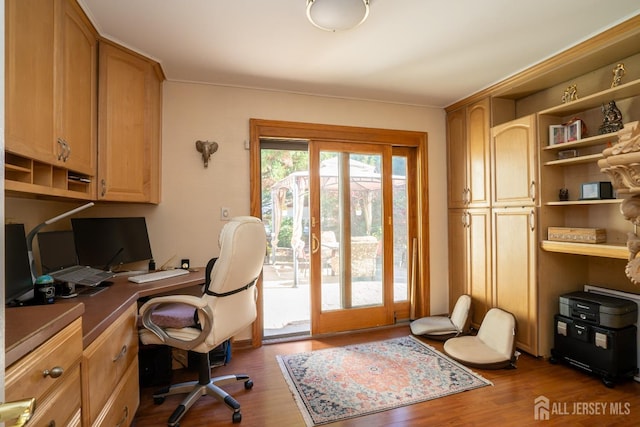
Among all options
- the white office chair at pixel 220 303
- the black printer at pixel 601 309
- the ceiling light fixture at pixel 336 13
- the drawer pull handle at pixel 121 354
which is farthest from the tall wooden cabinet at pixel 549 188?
the drawer pull handle at pixel 121 354

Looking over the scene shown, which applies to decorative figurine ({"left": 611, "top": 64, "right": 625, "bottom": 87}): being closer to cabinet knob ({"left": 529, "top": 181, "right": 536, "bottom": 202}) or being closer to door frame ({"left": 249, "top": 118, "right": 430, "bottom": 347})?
cabinet knob ({"left": 529, "top": 181, "right": 536, "bottom": 202})

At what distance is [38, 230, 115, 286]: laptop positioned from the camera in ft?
5.38

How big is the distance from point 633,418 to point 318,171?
2.87m

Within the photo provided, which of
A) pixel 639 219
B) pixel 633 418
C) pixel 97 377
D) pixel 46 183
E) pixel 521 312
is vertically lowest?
pixel 633 418

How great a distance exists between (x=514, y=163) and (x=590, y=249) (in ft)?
3.06

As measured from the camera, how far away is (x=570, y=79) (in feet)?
8.58

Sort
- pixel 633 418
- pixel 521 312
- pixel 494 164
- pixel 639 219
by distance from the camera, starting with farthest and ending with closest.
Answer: pixel 494 164
pixel 521 312
pixel 633 418
pixel 639 219

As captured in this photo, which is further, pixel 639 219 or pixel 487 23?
pixel 487 23

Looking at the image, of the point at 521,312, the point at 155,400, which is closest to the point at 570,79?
the point at 521,312

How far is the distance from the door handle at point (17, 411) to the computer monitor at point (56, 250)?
5.67 feet

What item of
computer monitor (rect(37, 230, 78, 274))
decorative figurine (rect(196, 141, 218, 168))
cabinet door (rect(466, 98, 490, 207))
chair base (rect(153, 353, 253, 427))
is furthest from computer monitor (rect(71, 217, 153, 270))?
cabinet door (rect(466, 98, 490, 207))

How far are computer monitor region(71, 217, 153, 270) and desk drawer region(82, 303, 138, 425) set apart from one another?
72 cm

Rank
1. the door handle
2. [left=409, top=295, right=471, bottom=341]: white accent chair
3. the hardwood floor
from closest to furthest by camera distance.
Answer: the door handle < the hardwood floor < [left=409, top=295, right=471, bottom=341]: white accent chair

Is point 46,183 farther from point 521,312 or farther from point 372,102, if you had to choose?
point 521,312
